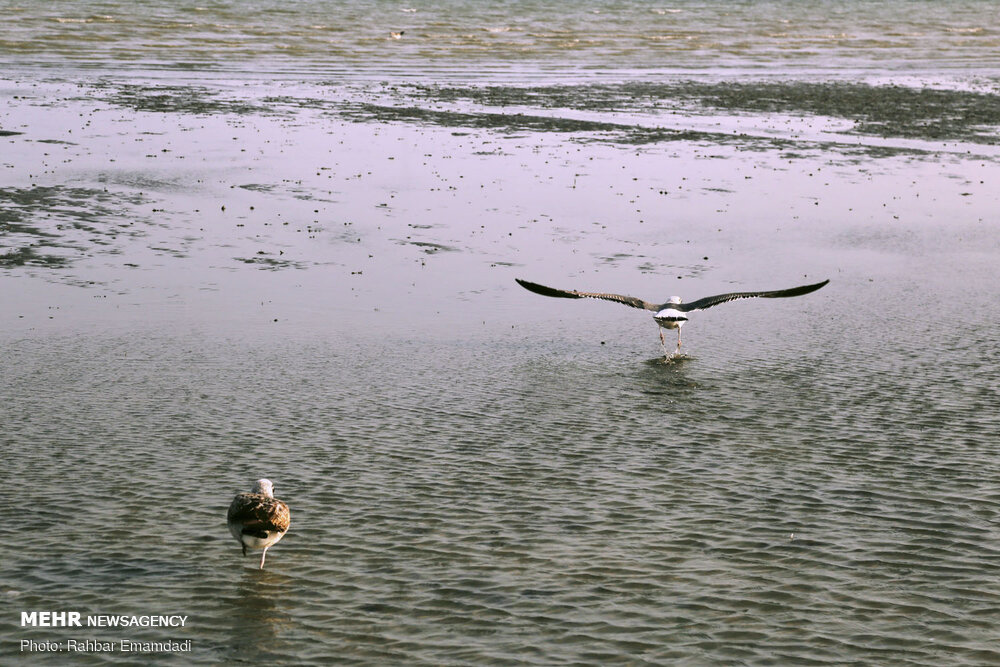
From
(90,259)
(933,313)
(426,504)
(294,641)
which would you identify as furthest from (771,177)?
(294,641)

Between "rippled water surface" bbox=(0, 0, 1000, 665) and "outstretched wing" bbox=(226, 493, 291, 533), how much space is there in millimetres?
491

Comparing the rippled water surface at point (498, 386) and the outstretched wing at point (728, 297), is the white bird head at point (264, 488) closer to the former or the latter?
the rippled water surface at point (498, 386)

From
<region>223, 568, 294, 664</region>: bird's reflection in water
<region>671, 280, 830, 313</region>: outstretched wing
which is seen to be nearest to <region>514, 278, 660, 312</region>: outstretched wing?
<region>671, 280, 830, 313</region>: outstretched wing

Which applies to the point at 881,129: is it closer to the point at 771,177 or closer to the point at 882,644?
the point at 771,177

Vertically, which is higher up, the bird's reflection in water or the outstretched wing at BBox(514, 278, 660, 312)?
the outstretched wing at BBox(514, 278, 660, 312)

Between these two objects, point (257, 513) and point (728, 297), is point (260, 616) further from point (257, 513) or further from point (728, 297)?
point (728, 297)

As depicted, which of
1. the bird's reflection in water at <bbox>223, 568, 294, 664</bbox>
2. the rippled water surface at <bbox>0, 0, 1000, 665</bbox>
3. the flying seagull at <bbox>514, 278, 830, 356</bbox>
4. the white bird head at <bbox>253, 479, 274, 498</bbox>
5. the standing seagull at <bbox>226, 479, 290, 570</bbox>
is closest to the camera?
the bird's reflection in water at <bbox>223, 568, 294, 664</bbox>

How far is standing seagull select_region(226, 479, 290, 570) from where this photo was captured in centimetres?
1011

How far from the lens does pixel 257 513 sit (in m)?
10.1

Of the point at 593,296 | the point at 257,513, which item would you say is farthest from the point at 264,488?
the point at 593,296

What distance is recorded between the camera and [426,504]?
A: 12.1m

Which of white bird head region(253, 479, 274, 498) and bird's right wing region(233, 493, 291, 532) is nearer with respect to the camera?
bird's right wing region(233, 493, 291, 532)

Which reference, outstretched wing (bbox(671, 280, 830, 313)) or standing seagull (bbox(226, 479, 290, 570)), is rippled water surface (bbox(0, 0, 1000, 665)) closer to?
standing seagull (bbox(226, 479, 290, 570))

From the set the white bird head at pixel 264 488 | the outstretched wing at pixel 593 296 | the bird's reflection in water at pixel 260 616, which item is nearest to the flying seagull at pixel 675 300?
the outstretched wing at pixel 593 296
